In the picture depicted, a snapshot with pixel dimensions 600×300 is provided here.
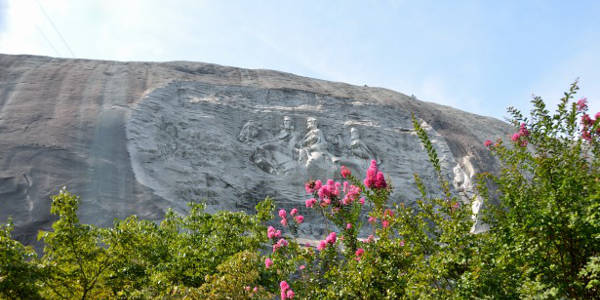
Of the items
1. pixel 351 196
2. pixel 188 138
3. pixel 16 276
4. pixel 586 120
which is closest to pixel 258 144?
pixel 188 138

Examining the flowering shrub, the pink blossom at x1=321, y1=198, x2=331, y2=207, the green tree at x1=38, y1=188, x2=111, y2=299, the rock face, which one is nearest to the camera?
the flowering shrub

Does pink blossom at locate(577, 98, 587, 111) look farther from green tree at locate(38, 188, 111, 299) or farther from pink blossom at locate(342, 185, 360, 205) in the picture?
green tree at locate(38, 188, 111, 299)

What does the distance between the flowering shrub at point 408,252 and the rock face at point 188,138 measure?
19.5 feet

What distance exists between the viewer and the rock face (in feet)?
39.6

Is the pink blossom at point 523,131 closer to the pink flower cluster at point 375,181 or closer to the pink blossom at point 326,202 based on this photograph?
the pink flower cluster at point 375,181

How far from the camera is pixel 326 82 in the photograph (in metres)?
25.6

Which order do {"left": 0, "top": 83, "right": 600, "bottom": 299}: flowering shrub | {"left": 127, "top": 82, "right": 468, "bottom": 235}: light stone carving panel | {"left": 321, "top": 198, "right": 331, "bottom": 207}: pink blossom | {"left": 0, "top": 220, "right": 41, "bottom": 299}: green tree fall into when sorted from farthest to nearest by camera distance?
{"left": 127, "top": 82, "right": 468, "bottom": 235}: light stone carving panel < {"left": 321, "top": 198, "right": 331, "bottom": 207}: pink blossom < {"left": 0, "top": 220, "right": 41, "bottom": 299}: green tree < {"left": 0, "top": 83, "right": 600, "bottom": 299}: flowering shrub

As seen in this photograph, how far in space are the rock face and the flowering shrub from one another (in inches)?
234

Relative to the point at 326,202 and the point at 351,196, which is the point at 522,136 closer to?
the point at 351,196

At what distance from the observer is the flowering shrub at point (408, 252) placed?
131 inches

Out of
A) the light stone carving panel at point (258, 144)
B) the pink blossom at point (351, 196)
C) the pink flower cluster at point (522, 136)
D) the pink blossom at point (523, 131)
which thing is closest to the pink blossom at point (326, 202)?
the pink blossom at point (351, 196)

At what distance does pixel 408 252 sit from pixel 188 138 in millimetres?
13214

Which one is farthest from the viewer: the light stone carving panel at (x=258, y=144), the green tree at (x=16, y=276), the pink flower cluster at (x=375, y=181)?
the light stone carving panel at (x=258, y=144)

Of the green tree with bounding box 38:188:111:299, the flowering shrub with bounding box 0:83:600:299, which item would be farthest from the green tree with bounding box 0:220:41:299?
the green tree with bounding box 38:188:111:299
